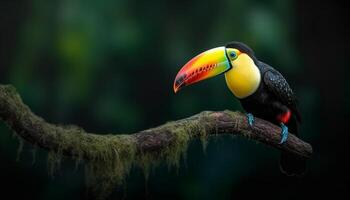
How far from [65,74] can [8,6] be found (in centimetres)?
67

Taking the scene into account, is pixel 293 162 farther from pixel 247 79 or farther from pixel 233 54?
pixel 233 54

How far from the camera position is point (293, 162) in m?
3.99

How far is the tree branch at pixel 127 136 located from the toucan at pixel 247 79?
0.58ft

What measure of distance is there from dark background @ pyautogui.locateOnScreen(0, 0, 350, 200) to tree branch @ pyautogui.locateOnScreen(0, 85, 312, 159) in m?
1.18

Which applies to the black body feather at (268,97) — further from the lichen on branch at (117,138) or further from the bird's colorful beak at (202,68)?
the lichen on branch at (117,138)

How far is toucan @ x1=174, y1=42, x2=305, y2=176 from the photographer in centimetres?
361

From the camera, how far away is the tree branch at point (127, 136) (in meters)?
2.77

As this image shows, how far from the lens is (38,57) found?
182 inches

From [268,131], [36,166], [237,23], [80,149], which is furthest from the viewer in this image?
[237,23]

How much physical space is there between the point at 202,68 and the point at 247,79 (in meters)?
0.29

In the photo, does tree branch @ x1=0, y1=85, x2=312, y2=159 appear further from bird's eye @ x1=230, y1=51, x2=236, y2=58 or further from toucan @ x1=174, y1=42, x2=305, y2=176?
bird's eye @ x1=230, y1=51, x2=236, y2=58

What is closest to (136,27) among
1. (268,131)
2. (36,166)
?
(36,166)

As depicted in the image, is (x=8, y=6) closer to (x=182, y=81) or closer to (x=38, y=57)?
(x=38, y=57)

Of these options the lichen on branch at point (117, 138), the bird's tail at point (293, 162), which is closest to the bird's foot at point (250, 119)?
the lichen on branch at point (117, 138)
